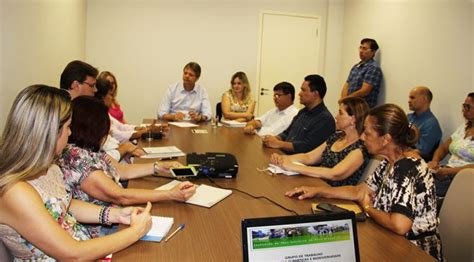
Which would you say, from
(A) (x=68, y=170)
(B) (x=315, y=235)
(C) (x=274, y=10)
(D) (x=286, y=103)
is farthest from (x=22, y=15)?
(C) (x=274, y=10)

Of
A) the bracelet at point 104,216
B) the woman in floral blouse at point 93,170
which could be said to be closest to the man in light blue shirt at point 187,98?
the woman in floral blouse at point 93,170

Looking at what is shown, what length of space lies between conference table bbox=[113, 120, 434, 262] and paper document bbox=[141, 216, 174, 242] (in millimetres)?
25

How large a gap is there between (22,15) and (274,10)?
4.03m

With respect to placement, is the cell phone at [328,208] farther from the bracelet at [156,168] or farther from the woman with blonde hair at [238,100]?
the woman with blonde hair at [238,100]

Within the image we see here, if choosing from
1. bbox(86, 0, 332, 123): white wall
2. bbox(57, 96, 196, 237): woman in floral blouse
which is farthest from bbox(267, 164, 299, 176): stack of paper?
bbox(86, 0, 332, 123): white wall

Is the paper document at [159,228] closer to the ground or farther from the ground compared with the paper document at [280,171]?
closer to the ground

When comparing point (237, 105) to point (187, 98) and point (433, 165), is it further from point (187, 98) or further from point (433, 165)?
point (433, 165)

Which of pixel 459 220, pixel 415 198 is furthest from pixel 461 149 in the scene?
pixel 415 198

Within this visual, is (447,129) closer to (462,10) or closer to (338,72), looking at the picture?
(462,10)

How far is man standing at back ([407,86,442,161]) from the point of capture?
141 inches

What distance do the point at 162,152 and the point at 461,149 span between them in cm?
242

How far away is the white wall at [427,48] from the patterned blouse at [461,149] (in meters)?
0.32

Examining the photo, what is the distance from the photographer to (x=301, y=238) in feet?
3.28

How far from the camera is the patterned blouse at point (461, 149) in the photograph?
3102 millimetres
